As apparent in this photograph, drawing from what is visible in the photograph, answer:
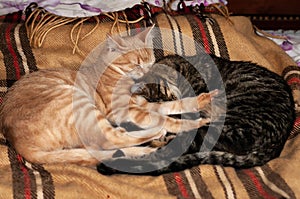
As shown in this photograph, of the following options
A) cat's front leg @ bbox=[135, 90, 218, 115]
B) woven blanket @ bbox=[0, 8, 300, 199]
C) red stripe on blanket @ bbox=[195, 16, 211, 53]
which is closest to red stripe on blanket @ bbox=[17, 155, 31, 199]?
woven blanket @ bbox=[0, 8, 300, 199]

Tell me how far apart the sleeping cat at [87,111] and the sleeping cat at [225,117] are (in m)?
0.07

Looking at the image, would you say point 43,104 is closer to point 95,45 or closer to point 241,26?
point 95,45

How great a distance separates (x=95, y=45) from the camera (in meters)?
2.20

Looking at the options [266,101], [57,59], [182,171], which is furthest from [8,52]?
[266,101]

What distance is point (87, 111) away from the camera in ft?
5.86

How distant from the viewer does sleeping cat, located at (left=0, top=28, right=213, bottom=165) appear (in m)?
1.67

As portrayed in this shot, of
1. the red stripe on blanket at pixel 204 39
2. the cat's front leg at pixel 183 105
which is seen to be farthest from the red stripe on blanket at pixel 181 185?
the red stripe on blanket at pixel 204 39

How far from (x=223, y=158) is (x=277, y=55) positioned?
2.57 feet

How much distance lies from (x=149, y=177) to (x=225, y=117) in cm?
37

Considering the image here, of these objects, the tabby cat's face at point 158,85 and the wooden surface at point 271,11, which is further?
the wooden surface at point 271,11

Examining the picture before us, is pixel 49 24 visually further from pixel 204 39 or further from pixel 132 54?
pixel 204 39

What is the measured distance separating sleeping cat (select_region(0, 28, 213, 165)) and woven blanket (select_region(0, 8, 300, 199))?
3.1 inches

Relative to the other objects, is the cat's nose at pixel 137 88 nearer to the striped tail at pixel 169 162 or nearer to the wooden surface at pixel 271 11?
the striped tail at pixel 169 162

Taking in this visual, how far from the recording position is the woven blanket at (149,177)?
Result: 5.15ft
